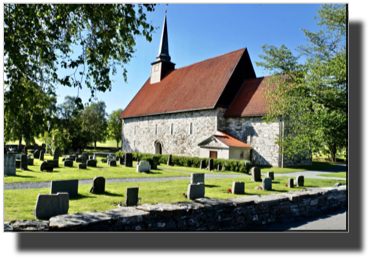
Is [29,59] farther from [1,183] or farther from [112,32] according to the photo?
[1,183]

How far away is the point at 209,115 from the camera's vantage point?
2309 centimetres

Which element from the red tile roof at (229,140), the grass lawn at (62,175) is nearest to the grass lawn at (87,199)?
the grass lawn at (62,175)

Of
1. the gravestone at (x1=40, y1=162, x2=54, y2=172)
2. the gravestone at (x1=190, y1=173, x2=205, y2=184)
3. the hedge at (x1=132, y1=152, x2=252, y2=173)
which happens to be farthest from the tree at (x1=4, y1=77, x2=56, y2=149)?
Answer: the hedge at (x1=132, y1=152, x2=252, y2=173)

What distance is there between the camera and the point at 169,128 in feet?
87.3

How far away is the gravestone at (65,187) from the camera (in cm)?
695

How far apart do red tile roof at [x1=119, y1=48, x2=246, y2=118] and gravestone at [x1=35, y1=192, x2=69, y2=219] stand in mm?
17921

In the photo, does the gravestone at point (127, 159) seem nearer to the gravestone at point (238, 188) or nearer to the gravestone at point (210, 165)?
the gravestone at point (210, 165)

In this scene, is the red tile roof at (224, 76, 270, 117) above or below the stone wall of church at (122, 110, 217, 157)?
above

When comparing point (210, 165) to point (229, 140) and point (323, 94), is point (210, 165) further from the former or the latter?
point (323, 94)

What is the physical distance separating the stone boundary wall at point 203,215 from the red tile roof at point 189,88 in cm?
1594

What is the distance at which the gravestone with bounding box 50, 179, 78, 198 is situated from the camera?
6.95 metres

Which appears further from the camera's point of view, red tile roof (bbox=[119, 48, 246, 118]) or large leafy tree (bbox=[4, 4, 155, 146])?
red tile roof (bbox=[119, 48, 246, 118])

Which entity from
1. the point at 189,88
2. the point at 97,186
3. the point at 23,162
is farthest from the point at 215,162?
the point at 23,162

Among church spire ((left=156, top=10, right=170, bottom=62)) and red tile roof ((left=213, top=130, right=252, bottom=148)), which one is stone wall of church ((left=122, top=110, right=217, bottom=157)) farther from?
church spire ((left=156, top=10, right=170, bottom=62))
